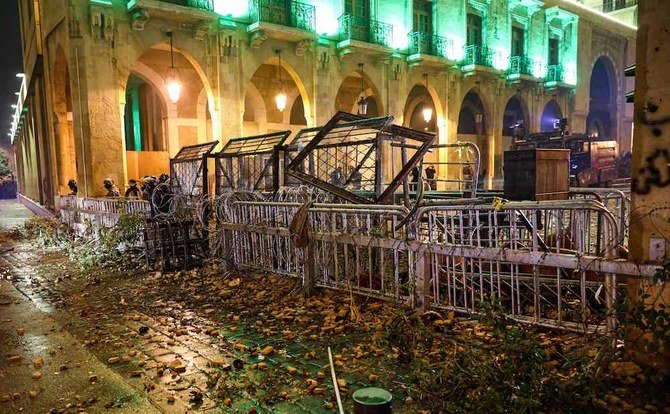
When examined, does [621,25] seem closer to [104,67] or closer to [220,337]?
[104,67]

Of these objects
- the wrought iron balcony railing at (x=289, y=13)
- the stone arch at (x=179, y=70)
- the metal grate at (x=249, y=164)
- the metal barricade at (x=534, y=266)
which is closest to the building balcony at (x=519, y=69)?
the wrought iron balcony railing at (x=289, y=13)

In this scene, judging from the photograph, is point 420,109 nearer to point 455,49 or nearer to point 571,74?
point 455,49

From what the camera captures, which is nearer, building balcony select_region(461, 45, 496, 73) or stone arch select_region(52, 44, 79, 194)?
stone arch select_region(52, 44, 79, 194)

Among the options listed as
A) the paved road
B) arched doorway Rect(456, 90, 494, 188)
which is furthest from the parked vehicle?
the paved road

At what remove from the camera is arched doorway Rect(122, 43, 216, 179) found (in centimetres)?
1925

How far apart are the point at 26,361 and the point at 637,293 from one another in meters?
6.00

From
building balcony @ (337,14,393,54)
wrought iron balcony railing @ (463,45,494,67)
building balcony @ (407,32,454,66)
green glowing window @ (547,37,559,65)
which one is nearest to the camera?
building balcony @ (337,14,393,54)

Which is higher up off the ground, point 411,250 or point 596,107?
point 596,107

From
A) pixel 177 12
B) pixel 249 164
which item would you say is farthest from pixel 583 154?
pixel 177 12

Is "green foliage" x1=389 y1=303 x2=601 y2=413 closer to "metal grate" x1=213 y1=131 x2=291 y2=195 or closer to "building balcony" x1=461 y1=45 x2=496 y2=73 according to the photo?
"metal grate" x1=213 y1=131 x2=291 y2=195

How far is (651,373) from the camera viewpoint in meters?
3.39

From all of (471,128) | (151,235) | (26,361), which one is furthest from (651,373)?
(471,128)

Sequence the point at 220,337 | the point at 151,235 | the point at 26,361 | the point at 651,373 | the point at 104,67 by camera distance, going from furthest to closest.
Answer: the point at 104,67 → the point at 151,235 → the point at 220,337 → the point at 26,361 → the point at 651,373

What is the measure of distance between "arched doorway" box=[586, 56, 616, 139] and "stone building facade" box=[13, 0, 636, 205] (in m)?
4.17
